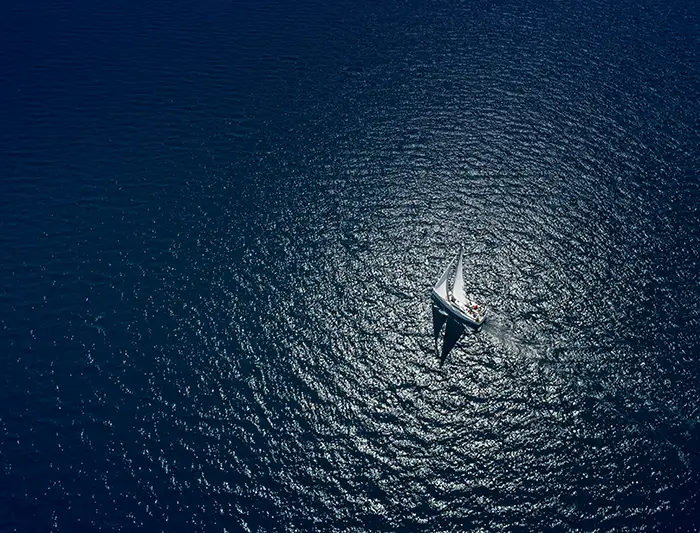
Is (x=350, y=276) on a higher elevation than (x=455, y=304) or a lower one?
higher

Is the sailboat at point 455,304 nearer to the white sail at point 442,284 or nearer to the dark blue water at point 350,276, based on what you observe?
the white sail at point 442,284

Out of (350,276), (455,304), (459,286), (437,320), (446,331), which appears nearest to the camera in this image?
(455,304)

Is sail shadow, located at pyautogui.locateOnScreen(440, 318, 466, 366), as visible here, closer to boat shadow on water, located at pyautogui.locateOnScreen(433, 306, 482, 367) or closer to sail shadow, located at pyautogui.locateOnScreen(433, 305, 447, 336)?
boat shadow on water, located at pyautogui.locateOnScreen(433, 306, 482, 367)

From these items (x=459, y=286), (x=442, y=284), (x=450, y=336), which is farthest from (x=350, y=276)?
(x=450, y=336)

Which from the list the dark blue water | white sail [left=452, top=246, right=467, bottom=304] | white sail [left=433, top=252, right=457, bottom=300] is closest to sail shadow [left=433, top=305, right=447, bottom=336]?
the dark blue water

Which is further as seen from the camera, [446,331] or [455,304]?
[446,331]

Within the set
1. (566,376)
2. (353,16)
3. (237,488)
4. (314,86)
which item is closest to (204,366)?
(237,488)

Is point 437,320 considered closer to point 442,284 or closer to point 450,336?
point 450,336
